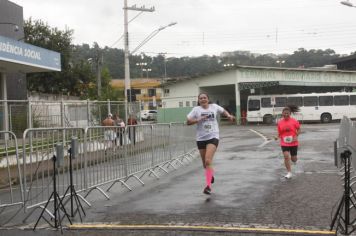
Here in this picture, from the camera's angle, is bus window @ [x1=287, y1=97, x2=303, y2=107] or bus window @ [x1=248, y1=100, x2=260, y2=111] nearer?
bus window @ [x1=287, y1=97, x2=303, y2=107]

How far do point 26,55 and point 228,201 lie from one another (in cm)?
1451

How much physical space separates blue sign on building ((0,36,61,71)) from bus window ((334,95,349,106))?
99.3 ft

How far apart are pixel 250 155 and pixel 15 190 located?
9876 millimetres

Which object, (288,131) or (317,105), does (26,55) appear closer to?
(288,131)

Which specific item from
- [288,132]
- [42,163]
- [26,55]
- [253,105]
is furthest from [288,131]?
[253,105]

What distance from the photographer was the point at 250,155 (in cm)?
1688

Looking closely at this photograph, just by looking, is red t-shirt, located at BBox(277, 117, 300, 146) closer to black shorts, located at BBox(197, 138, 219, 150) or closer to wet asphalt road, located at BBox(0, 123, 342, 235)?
wet asphalt road, located at BBox(0, 123, 342, 235)

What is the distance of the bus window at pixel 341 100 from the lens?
4731cm

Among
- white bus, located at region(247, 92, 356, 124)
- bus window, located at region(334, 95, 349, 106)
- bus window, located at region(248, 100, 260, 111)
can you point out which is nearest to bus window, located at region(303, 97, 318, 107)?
white bus, located at region(247, 92, 356, 124)

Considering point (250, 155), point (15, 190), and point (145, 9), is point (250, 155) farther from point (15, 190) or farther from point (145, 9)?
point (145, 9)

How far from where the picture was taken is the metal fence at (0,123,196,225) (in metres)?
7.72

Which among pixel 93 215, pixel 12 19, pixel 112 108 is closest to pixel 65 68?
pixel 12 19

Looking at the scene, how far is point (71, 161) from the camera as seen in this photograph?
299 inches

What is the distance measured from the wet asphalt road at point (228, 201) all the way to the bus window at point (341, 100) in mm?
35334
